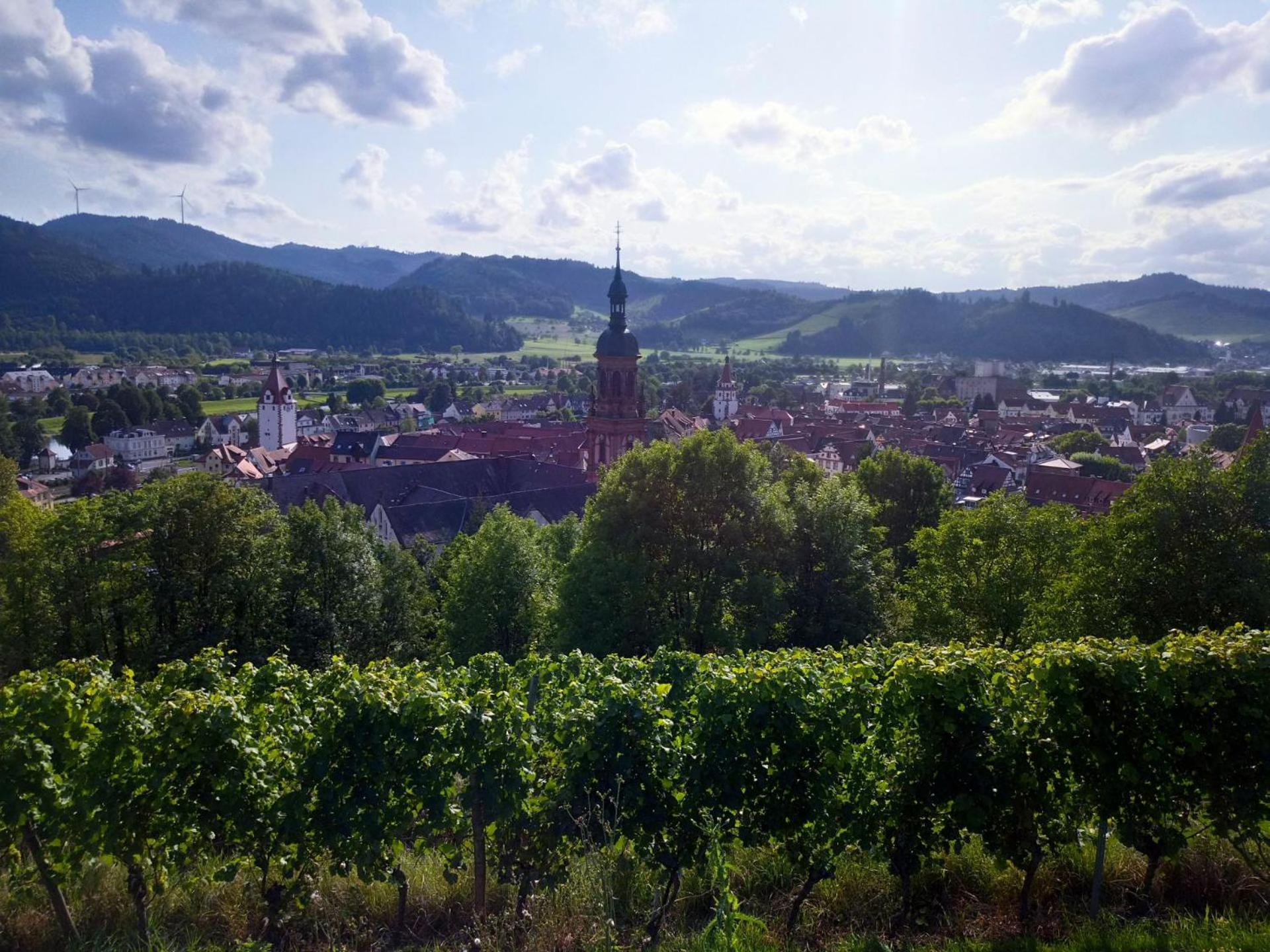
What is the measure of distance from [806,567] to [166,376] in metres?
195

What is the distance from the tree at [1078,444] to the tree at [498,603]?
283 ft

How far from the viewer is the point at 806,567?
20.9m

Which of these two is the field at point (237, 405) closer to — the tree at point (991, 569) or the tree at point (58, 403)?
the tree at point (58, 403)

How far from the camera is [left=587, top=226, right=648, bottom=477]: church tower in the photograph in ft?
176

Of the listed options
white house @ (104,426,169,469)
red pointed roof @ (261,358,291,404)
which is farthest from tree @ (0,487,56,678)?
red pointed roof @ (261,358,291,404)

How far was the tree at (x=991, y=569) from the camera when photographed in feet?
70.3

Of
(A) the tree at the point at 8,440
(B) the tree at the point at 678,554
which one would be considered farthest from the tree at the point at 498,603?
(A) the tree at the point at 8,440

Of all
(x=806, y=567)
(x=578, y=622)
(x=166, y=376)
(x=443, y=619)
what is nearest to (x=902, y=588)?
(x=806, y=567)

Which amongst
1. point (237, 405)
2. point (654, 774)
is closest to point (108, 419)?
point (237, 405)

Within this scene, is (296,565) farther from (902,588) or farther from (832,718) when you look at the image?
(832,718)

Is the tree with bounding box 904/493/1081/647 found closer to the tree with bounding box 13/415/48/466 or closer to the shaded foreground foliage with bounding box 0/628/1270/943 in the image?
the shaded foreground foliage with bounding box 0/628/1270/943

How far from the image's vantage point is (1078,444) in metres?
98.5

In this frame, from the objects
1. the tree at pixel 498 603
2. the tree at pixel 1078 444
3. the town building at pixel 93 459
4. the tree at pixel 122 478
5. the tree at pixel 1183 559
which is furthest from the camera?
the tree at pixel 1078 444

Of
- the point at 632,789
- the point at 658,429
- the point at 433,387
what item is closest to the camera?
the point at 632,789
